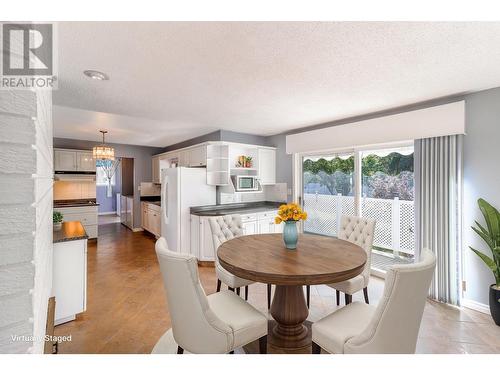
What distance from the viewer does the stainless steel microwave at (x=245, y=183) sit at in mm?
4530

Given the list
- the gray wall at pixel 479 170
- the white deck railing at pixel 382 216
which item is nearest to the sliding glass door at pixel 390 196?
the white deck railing at pixel 382 216

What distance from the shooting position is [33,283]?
734 mm

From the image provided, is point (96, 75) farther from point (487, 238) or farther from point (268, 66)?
point (487, 238)

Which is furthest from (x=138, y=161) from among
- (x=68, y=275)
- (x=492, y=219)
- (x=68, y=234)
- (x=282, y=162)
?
(x=492, y=219)

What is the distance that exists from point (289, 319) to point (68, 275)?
215 centimetres

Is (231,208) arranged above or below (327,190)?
below

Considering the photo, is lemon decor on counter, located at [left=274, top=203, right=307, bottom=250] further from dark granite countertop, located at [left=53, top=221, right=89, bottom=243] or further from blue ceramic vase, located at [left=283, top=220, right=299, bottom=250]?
dark granite countertop, located at [left=53, top=221, right=89, bottom=243]

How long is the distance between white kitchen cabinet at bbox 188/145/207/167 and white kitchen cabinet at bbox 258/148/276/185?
1114mm

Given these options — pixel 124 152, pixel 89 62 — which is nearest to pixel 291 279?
pixel 89 62

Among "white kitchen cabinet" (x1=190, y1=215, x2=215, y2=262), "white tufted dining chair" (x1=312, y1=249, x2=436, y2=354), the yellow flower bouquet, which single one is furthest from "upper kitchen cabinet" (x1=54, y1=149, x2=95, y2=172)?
"white tufted dining chair" (x1=312, y1=249, x2=436, y2=354)

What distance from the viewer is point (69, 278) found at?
2.35m

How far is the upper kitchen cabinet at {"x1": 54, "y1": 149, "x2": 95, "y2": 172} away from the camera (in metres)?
5.38

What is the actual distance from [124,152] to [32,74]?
633 cm
